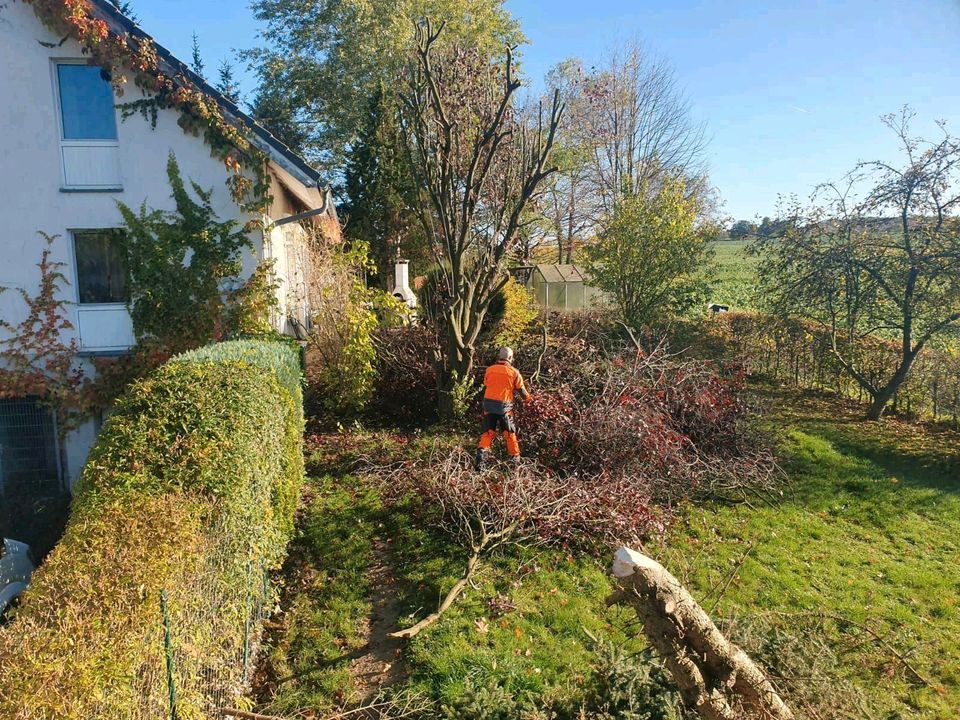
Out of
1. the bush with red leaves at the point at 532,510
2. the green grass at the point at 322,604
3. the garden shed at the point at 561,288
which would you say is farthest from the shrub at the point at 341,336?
the garden shed at the point at 561,288

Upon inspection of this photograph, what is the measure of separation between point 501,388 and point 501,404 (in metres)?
0.24

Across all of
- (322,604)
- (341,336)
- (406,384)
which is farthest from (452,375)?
(322,604)

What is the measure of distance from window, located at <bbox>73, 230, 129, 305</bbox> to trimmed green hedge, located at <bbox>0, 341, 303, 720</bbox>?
6.25 meters

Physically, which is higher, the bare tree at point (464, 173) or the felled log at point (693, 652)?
the bare tree at point (464, 173)

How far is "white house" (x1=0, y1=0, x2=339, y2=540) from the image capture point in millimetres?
10234

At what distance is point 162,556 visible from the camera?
3.27m

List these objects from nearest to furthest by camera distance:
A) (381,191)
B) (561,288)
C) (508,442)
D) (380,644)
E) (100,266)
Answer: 1. (380,644)
2. (508,442)
3. (100,266)
4. (381,191)
5. (561,288)

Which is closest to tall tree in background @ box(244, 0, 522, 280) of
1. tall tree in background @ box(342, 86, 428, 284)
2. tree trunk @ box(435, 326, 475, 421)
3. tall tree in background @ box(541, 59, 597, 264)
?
tall tree in background @ box(342, 86, 428, 284)

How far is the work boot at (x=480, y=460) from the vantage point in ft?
26.0

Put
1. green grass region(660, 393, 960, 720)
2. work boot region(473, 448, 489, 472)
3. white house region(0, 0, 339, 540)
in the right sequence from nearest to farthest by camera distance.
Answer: green grass region(660, 393, 960, 720), work boot region(473, 448, 489, 472), white house region(0, 0, 339, 540)

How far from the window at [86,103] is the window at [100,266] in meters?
1.73

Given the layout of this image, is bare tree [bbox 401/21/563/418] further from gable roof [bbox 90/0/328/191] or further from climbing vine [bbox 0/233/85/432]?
climbing vine [bbox 0/233/85/432]

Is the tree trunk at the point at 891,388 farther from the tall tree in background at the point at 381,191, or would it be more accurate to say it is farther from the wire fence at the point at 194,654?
the tall tree in background at the point at 381,191

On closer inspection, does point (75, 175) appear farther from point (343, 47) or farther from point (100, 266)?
point (343, 47)
